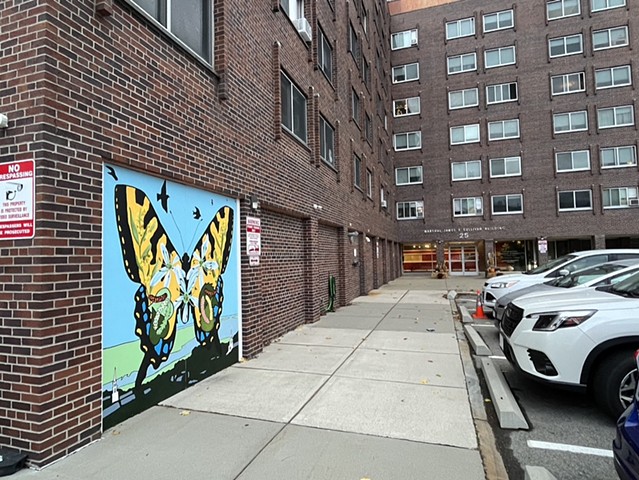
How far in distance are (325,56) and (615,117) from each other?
25220 millimetres

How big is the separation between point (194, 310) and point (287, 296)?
3.46m

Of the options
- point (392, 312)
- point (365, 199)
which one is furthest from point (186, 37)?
point (365, 199)

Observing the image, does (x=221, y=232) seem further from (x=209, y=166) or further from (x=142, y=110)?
(x=142, y=110)

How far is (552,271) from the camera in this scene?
31.0 feet

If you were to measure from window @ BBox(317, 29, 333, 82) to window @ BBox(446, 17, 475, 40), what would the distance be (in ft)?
76.0

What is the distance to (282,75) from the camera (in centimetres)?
834

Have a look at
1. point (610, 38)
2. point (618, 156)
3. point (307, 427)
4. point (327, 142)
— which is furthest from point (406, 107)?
point (307, 427)

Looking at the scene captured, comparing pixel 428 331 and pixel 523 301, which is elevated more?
pixel 523 301

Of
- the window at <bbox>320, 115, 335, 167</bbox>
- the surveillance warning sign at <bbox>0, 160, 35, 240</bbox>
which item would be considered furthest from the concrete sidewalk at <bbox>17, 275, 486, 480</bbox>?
the window at <bbox>320, 115, 335, 167</bbox>

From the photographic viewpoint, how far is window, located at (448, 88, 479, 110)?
30.0 metres

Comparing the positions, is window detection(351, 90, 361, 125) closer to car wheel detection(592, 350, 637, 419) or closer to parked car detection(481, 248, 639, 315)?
parked car detection(481, 248, 639, 315)

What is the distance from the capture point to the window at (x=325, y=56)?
11.4 meters

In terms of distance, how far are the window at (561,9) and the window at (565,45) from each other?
1.62 metres

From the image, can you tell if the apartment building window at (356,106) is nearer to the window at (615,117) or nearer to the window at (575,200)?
the window at (575,200)
